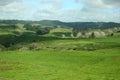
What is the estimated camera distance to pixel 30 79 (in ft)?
225

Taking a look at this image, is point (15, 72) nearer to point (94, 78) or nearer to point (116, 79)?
point (94, 78)

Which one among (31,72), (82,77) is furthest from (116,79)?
(31,72)

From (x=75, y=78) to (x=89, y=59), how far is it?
161ft

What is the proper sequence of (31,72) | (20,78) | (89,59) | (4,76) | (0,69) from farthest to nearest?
(89,59) → (0,69) → (31,72) → (4,76) → (20,78)

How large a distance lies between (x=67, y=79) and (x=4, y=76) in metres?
18.6

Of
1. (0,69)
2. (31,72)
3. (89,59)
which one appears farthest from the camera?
(89,59)

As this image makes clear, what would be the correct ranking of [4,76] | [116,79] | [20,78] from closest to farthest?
[116,79]
[20,78]
[4,76]

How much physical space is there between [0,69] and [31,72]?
44.2 ft

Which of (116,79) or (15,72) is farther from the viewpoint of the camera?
(15,72)

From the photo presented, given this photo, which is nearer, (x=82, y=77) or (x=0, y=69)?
(x=82, y=77)

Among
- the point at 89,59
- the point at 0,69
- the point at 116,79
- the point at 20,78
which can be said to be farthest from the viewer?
the point at 89,59

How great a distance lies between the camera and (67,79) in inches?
2635

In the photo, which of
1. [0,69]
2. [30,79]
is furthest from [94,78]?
[0,69]

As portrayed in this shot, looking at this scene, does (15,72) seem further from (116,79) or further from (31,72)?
(116,79)
